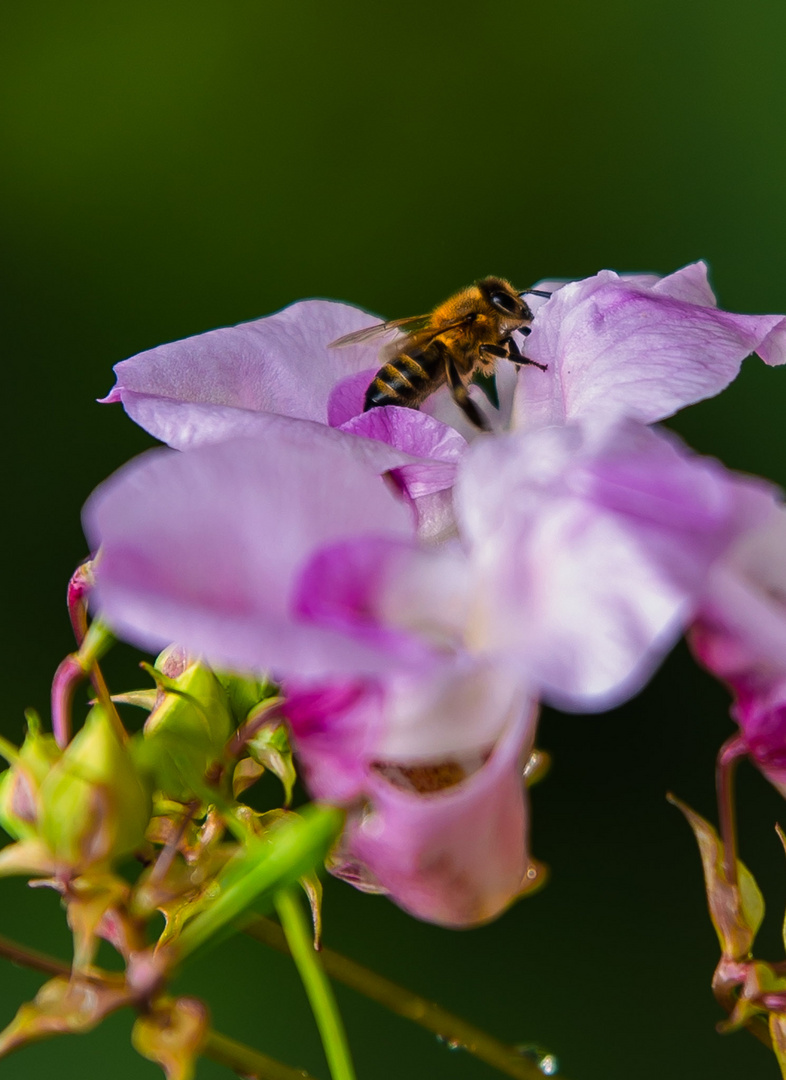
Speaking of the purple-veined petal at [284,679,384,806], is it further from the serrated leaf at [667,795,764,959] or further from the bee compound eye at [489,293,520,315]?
the bee compound eye at [489,293,520,315]

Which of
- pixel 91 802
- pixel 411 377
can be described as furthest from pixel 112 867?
pixel 411 377

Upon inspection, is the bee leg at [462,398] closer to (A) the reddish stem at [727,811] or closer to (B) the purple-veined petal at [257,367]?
(B) the purple-veined petal at [257,367]

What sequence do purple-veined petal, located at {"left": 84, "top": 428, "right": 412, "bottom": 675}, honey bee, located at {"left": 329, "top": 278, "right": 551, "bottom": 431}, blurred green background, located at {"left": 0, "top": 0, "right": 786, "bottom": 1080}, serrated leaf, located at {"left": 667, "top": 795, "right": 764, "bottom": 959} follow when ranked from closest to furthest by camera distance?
1. purple-veined petal, located at {"left": 84, "top": 428, "right": 412, "bottom": 675}
2. serrated leaf, located at {"left": 667, "top": 795, "right": 764, "bottom": 959}
3. honey bee, located at {"left": 329, "top": 278, "right": 551, "bottom": 431}
4. blurred green background, located at {"left": 0, "top": 0, "right": 786, "bottom": 1080}

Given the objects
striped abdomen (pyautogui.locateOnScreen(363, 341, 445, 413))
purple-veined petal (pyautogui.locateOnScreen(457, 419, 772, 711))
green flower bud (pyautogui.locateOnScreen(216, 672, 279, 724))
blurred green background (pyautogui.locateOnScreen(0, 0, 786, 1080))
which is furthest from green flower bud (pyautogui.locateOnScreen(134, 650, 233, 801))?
blurred green background (pyautogui.locateOnScreen(0, 0, 786, 1080))

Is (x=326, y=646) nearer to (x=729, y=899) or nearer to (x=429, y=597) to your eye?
(x=429, y=597)

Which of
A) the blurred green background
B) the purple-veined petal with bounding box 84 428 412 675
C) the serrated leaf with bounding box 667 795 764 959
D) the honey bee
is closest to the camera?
the purple-veined petal with bounding box 84 428 412 675

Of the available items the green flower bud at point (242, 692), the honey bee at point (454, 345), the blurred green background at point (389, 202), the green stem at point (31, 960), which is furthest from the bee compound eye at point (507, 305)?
the blurred green background at point (389, 202)

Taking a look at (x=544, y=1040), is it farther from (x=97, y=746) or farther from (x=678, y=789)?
(x=97, y=746)

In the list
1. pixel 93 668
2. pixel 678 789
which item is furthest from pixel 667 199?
pixel 93 668
